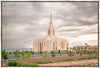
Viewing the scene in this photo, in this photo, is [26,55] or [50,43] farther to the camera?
[50,43]

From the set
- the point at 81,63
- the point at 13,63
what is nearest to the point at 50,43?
the point at 81,63

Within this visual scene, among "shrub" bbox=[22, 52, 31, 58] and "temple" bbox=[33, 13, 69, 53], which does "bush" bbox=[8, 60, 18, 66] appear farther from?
"temple" bbox=[33, 13, 69, 53]

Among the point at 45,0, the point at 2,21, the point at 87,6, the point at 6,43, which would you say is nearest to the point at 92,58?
the point at 87,6

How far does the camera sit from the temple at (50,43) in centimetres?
625

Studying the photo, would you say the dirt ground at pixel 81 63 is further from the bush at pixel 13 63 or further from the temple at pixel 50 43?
the bush at pixel 13 63

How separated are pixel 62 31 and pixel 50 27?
49 cm

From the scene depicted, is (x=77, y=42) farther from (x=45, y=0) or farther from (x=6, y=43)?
(x=6, y=43)

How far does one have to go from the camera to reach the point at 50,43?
639 cm

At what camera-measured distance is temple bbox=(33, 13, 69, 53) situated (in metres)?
6.25

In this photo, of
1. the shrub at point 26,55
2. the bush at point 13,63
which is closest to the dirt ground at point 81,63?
the shrub at point 26,55

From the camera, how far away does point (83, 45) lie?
6285 mm

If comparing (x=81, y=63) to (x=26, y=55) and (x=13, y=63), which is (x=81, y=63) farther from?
(x=13, y=63)

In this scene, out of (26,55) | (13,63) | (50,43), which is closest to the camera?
(13,63)

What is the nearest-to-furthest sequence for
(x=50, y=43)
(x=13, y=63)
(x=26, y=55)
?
(x=13, y=63), (x=26, y=55), (x=50, y=43)
